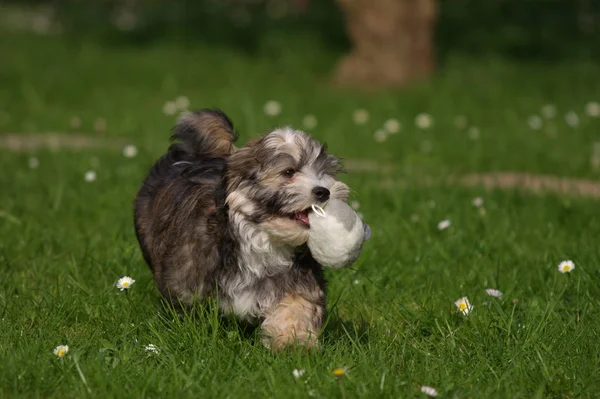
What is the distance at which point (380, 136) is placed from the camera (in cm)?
1022

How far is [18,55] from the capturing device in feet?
53.1

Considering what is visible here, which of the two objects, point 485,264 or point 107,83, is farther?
point 107,83

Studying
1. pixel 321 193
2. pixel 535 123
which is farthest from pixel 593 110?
pixel 321 193

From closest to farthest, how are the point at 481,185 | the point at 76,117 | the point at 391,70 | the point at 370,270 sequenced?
the point at 370,270, the point at 481,185, the point at 76,117, the point at 391,70

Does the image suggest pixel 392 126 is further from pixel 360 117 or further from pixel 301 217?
pixel 301 217

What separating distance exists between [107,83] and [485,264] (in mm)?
9101

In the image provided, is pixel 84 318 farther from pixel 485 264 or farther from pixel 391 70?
pixel 391 70

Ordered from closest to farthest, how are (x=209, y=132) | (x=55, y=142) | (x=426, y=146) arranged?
(x=209, y=132) < (x=426, y=146) < (x=55, y=142)

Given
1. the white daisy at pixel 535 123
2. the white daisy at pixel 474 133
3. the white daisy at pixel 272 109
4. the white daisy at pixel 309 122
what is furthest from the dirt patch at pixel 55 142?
the white daisy at pixel 535 123

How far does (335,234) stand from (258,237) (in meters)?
0.42

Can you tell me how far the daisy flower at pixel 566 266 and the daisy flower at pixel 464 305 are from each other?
26.4 inches

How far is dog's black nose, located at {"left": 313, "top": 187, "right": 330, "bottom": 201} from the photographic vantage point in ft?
13.4

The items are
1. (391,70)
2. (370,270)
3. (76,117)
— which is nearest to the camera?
(370,270)

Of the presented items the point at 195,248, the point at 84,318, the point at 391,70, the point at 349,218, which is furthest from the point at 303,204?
the point at 391,70
